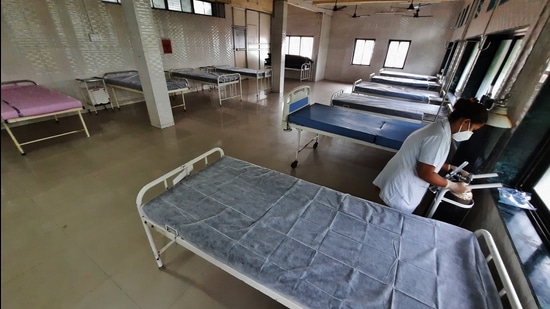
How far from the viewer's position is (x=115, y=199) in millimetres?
2488

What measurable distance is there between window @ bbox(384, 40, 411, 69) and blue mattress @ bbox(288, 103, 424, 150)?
7.34m

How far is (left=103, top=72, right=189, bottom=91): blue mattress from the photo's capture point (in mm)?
4583

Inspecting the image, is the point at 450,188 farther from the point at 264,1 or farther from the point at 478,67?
the point at 264,1

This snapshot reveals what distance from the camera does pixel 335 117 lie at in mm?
3189

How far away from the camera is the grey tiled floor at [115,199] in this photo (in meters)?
1.62

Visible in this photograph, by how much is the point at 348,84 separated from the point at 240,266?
9.77 m

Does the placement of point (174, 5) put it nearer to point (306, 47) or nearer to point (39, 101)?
point (39, 101)

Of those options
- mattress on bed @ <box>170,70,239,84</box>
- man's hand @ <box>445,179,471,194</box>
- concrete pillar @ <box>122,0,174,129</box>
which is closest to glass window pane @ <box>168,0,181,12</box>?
mattress on bed @ <box>170,70,239,84</box>

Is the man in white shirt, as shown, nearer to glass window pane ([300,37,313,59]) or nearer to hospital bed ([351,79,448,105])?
hospital bed ([351,79,448,105])

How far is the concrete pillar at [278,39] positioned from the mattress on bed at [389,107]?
306 cm

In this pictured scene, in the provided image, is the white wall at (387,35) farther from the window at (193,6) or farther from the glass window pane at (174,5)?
the glass window pane at (174,5)

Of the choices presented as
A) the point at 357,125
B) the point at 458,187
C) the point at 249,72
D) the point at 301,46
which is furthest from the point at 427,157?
the point at 301,46

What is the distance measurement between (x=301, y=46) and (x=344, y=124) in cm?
863

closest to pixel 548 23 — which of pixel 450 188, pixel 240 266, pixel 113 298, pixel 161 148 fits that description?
pixel 450 188
